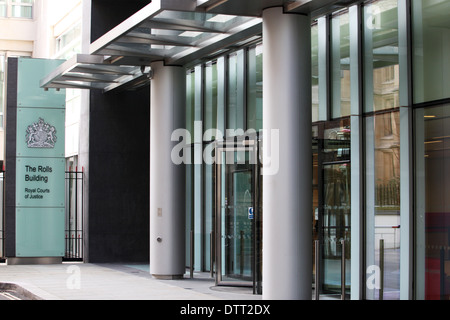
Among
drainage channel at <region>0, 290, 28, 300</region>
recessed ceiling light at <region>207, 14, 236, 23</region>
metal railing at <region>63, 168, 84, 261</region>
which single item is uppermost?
recessed ceiling light at <region>207, 14, 236, 23</region>

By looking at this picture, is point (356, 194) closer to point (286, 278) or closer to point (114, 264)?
point (286, 278)

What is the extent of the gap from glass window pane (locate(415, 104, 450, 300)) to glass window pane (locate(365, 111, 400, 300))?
0.43 m

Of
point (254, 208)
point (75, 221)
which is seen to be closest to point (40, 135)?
point (75, 221)

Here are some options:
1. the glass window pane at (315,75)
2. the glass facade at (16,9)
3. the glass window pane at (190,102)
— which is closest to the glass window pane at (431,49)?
the glass window pane at (315,75)

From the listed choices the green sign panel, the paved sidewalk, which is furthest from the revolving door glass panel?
the green sign panel

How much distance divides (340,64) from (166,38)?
3165 mm

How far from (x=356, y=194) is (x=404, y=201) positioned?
4.07ft

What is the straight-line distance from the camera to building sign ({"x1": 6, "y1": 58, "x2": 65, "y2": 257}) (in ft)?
65.4

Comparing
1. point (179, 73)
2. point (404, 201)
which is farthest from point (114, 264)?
point (404, 201)

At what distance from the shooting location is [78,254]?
2255 cm

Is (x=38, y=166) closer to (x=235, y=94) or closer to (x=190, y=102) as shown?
(x=190, y=102)

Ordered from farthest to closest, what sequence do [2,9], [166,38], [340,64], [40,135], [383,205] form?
[2,9]
[40,135]
[166,38]
[340,64]
[383,205]

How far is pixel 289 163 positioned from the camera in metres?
11.1

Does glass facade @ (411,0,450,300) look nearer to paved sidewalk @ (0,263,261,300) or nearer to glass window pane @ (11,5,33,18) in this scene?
paved sidewalk @ (0,263,261,300)
